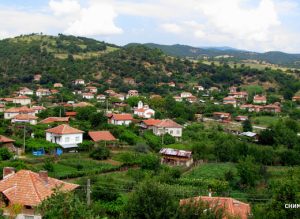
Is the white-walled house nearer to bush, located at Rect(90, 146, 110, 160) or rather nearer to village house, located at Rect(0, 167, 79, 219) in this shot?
bush, located at Rect(90, 146, 110, 160)

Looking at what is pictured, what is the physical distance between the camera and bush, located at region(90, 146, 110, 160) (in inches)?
1396

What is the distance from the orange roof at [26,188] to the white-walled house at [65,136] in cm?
2041

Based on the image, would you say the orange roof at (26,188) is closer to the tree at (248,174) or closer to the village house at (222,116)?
the tree at (248,174)

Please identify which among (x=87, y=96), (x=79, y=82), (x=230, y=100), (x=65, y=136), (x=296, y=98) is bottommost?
(x=87, y=96)

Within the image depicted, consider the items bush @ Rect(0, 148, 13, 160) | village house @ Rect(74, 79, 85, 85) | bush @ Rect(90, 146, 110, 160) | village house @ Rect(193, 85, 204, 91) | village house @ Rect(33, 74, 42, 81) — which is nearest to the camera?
bush @ Rect(0, 148, 13, 160)

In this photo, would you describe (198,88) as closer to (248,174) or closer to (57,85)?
(57,85)

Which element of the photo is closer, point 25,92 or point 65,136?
point 65,136

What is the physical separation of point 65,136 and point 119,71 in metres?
56.9

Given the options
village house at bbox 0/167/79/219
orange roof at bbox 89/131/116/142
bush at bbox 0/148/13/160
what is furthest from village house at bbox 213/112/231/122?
village house at bbox 0/167/79/219

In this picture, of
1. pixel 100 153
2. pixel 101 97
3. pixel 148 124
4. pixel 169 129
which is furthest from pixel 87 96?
pixel 100 153

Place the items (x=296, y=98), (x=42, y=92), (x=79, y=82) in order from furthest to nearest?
1. (x=79, y=82)
2. (x=296, y=98)
3. (x=42, y=92)

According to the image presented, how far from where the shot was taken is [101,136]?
134 feet

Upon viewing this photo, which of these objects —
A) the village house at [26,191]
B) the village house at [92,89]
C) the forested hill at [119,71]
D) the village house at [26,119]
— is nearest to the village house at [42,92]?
the forested hill at [119,71]

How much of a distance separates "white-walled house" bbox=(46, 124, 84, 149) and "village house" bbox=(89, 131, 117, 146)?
4.82 feet
